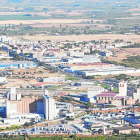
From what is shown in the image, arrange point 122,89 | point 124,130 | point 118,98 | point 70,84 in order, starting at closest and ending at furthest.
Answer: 1. point 124,130
2. point 118,98
3. point 122,89
4. point 70,84

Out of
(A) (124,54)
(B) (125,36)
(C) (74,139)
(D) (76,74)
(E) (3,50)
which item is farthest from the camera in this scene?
(B) (125,36)

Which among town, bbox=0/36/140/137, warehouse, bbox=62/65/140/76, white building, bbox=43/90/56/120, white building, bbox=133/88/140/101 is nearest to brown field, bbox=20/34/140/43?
town, bbox=0/36/140/137

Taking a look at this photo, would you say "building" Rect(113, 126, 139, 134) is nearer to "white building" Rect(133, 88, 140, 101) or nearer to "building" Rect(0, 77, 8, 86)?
"white building" Rect(133, 88, 140, 101)

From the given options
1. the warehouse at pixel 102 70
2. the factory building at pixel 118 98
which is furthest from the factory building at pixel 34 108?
the warehouse at pixel 102 70

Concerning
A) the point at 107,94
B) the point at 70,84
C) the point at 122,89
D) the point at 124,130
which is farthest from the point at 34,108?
the point at 70,84

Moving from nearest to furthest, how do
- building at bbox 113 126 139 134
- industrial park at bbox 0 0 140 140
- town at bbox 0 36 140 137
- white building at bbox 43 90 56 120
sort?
building at bbox 113 126 139 134, industrial park at bbox 0 0 140 140, town at bbox 0 36 140 137, white building at bbox 43 90 56 120

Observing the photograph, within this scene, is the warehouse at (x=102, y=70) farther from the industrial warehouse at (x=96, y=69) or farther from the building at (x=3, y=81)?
the building at (x=3, y=81)

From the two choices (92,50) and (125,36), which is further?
(125,36)

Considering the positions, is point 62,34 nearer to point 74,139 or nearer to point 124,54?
point 124,54

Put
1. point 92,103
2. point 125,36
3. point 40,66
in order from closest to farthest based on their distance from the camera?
point 92,103
point 40,66
point 125,36

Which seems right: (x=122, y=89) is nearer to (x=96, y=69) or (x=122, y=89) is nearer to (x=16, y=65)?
(x=96, y=69)

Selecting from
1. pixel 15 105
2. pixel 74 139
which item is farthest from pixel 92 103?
pixel 74 139
